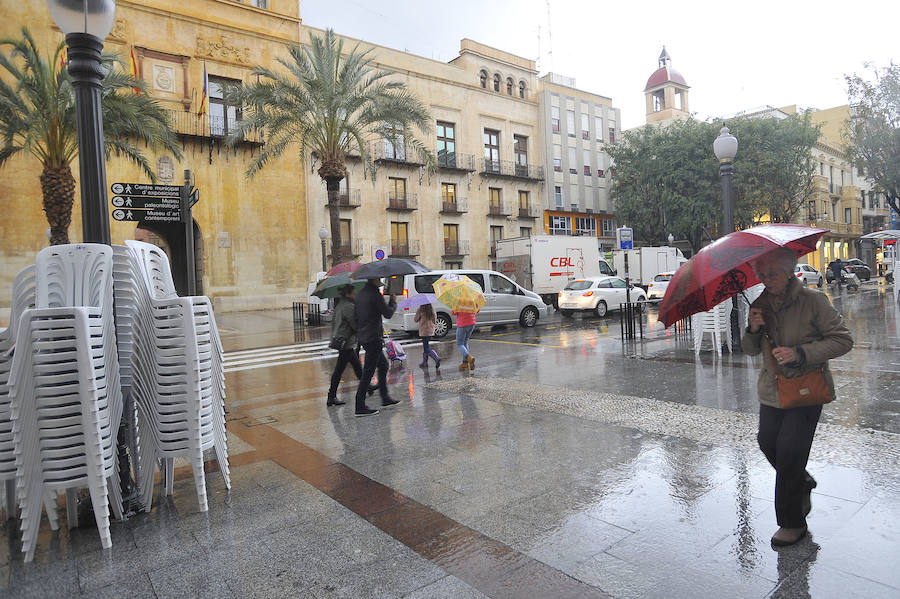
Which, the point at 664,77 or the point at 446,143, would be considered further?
the point at 664,77

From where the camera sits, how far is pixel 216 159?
30.0 m

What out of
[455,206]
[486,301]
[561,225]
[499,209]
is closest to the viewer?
[486,301]

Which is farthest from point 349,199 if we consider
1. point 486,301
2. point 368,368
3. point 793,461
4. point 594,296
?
point 793,461

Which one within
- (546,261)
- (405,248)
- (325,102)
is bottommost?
(546,261)

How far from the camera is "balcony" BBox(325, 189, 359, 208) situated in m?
33.4

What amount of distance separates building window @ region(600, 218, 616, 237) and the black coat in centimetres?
4450

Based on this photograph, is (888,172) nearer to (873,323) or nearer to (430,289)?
(873,323)

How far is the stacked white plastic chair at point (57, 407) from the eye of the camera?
3365 millimetres

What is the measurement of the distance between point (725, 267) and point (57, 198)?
1920cm

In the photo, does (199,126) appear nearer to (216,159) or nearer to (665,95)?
(216,159)

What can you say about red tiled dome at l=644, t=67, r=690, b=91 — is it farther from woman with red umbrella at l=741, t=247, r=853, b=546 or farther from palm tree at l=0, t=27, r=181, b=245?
woman with red umbrella at l=741, t=247, r=853, b=546

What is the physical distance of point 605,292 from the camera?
20453mm

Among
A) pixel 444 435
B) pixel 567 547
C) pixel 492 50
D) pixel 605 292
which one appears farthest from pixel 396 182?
pixel 567 547

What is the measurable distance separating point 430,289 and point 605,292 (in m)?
7.75
